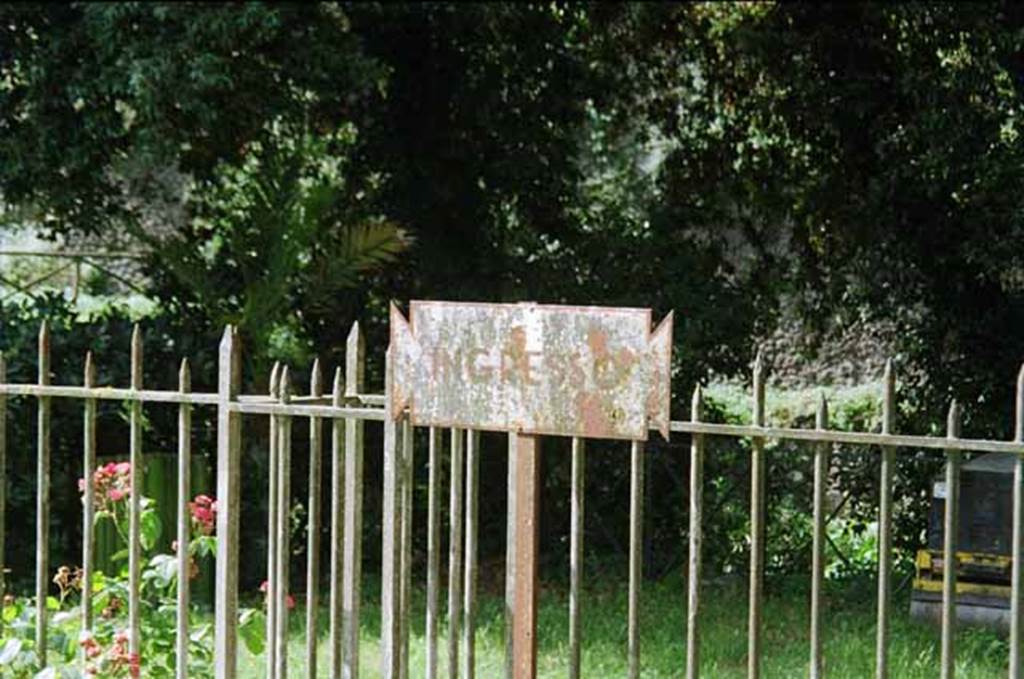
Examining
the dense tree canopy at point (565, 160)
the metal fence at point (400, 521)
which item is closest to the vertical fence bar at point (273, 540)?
the metal fence at point (400, 521)

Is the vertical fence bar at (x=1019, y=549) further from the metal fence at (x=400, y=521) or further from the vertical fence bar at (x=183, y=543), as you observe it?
the vertical fence bar at (x=183, y=543)

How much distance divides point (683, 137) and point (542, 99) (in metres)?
1.26

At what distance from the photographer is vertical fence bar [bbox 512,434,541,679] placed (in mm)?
4586

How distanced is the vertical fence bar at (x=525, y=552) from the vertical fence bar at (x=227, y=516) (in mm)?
1131

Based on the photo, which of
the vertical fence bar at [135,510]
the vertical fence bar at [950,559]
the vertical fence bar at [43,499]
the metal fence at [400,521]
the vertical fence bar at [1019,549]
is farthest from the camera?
the vertical fence bar at [43,499]

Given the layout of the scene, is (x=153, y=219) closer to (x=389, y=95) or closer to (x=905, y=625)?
(x=389, y=95)

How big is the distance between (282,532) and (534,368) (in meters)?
1.15

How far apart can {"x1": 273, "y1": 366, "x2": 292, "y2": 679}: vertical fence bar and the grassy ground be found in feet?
7.97

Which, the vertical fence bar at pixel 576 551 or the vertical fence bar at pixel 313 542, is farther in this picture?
the vertical fence bar at pixel 313 542

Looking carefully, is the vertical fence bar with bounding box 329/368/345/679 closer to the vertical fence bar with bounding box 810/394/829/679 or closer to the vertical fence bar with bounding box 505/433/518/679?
the vertical fence bar with bounding box 505/433/518/679

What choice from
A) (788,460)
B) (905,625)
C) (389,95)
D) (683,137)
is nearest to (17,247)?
(389,95)

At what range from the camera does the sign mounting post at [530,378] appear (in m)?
4.49

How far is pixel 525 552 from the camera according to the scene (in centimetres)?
459

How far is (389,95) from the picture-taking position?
12.9 m
